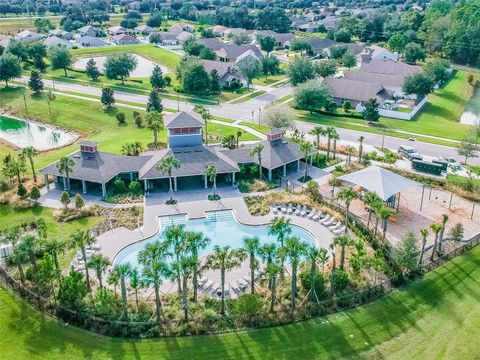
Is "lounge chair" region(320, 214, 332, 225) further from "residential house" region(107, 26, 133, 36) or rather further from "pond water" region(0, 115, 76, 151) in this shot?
"residential house" region(107, 26, 133, 36)

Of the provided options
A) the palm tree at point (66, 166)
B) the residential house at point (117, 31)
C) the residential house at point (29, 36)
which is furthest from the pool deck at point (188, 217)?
the residential house at point (117, 31)

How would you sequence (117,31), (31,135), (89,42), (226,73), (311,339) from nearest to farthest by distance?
(311,339)
(31,135)
(226,73)
(89,42)
(117,31)

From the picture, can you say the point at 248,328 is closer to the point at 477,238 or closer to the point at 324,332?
the point at 324,332

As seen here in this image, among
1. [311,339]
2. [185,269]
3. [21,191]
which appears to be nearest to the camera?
[311,339]

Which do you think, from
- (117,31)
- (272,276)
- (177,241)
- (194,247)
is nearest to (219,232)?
(177,241)

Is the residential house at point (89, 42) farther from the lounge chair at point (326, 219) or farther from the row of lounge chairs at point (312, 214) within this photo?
the lounge chair at point (326, 219)

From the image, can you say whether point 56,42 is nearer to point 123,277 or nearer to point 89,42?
point 89,42

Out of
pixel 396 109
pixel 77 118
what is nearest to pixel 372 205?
pixel 396 109
